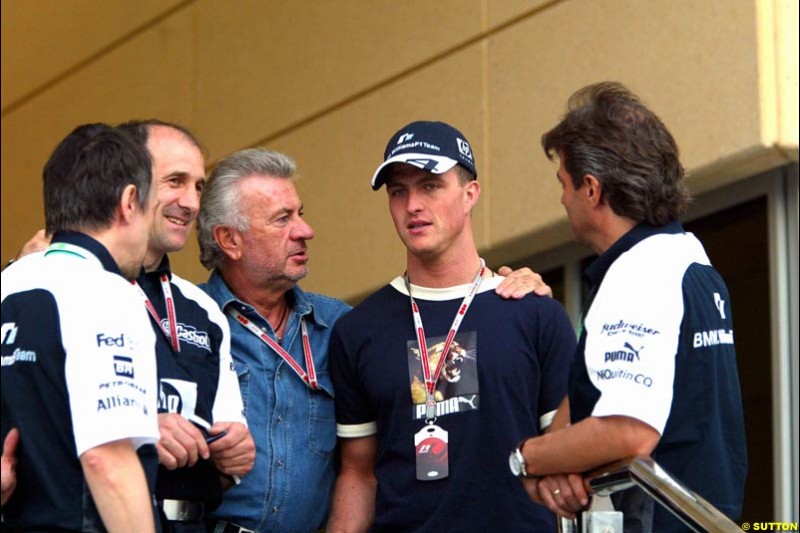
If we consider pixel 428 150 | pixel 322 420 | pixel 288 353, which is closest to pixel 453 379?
pixel 322 420

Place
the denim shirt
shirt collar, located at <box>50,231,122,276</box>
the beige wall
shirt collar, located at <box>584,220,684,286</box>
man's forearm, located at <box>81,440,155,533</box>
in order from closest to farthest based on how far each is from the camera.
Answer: man's forearm, located at <box>81,440,155,533</box>
shirt collar, located at <box>50,231,122,276</box>
shirt collar, located at <box>584,220,684,286</box>
the denim shirt
the beige wall

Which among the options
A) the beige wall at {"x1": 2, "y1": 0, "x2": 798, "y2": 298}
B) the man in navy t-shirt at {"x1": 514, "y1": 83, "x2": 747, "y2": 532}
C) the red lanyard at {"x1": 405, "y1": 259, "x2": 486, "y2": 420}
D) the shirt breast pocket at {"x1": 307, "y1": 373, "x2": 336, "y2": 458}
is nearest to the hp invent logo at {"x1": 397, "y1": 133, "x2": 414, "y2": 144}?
the red lanyard at {"x1": 405, "y1": 259, "x2": 486, "y2": 420}

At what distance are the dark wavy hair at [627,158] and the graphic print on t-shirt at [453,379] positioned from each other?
73cm

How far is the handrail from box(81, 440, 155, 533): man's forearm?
1.24 metres

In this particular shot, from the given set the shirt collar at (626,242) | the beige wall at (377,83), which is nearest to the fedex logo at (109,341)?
the shirt collar at (626,242)

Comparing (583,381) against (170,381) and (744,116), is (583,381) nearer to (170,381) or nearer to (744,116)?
(170,381)

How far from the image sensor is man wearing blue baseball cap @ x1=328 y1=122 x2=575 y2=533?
498 cm

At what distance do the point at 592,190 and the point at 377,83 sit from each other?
180 inches

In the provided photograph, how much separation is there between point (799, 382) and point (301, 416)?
2683 millimetres

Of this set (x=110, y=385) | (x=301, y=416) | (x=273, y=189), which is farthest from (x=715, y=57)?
(x=110, y=385)

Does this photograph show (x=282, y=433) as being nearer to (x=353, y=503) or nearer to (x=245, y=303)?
(x=353, y=503)

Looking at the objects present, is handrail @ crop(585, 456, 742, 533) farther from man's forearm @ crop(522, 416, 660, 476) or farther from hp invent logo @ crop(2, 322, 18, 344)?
hp invent logo @ crop(2, 322, 18, 344)

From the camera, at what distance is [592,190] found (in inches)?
182

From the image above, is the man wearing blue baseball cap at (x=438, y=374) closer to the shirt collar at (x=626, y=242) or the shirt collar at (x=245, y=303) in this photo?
the shirt collar at (x=245, y=303)
